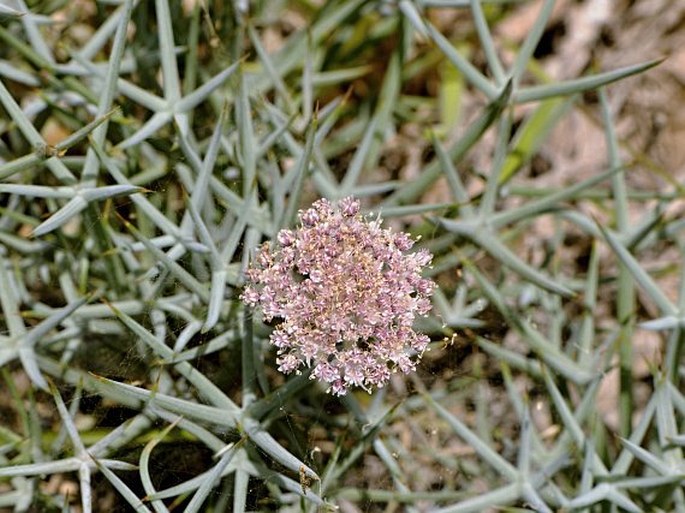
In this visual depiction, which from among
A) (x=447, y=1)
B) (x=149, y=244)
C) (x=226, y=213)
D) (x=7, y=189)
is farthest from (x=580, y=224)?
(x=7, y=189)

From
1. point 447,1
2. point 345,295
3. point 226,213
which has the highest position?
point 447,1

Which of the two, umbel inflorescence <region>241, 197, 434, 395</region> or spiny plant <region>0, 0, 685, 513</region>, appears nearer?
umbel inflorescence <region>241, 197, 434, 395</region>

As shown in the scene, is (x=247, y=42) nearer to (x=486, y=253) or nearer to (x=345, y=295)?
(x=486, y=253)

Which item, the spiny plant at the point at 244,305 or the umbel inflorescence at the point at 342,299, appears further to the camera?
the spiny plant at the point at 244,305

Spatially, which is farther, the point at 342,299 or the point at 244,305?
the point at 244,305
